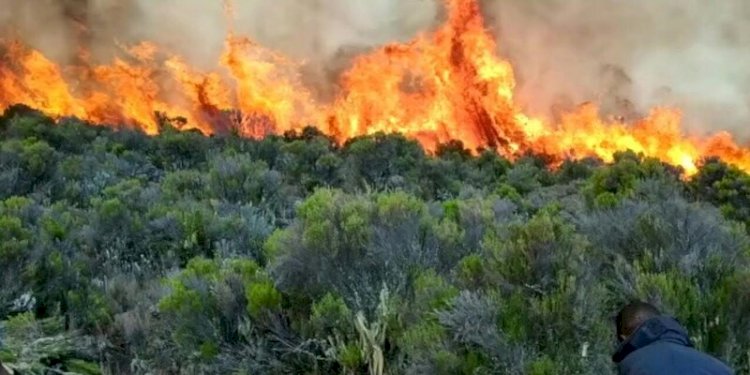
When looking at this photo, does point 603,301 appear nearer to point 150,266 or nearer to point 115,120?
point 150,266

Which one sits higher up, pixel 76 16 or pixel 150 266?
pixel 76 16

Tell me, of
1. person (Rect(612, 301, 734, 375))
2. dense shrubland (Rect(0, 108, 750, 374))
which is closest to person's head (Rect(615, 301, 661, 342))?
person (Rect(612, 301, 734, 375))

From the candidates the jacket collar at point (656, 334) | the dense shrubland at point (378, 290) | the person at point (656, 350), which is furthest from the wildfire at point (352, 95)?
the jacket collar at point (656, 334)

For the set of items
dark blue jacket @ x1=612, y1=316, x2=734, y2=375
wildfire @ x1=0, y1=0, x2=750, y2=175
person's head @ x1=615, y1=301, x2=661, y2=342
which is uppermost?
wildfire @ x1=0, y1=0, x2=750, y2=175

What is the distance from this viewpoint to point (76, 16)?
5400 centimetres

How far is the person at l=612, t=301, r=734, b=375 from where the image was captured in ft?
12.4

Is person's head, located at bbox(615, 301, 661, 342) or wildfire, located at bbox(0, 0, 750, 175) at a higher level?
wildfire, located at bbox(0, 0, 750, 175)

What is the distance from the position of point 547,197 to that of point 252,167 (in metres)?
7.47

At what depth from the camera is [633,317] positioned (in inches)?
171

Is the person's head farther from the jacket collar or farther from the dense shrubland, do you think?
the dense shrubland

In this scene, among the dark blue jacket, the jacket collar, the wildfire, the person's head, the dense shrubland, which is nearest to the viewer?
the dark blue jacket

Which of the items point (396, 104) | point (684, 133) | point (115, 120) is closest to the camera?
point (684, 133)

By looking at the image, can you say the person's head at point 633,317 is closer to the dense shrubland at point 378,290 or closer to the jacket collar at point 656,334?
the jacket collar at point 656,334

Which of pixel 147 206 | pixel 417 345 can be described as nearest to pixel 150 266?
pixel 147 206
